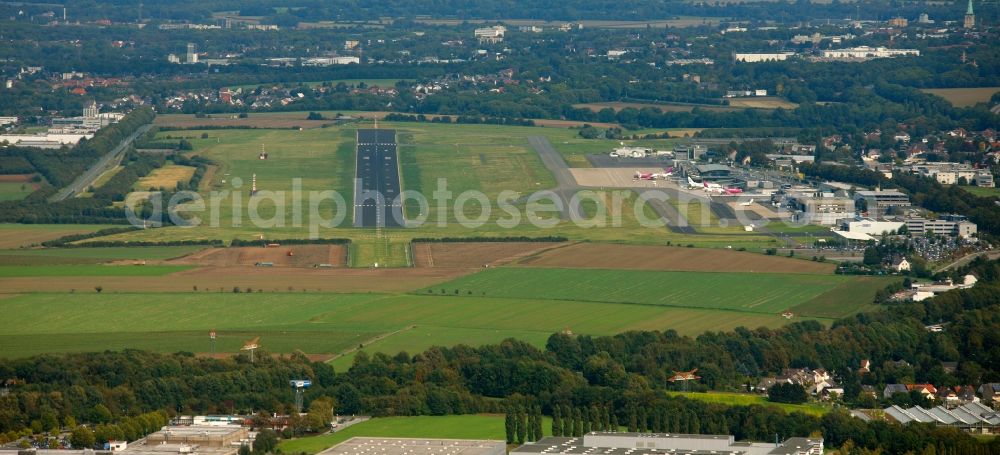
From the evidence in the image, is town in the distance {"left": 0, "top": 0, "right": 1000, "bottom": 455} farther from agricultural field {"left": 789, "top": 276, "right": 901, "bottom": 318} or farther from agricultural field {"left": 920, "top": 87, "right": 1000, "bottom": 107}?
agricultural field {"left": 920, "top": 87, "right": 1000, "bottom": 107}

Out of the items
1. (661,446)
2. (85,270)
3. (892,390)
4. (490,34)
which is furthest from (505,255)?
(490,34)

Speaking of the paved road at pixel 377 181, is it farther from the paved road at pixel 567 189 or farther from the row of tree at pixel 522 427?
the row of tree at pixel 522 427

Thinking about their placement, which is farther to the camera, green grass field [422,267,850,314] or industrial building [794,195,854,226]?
industrial building [794,195,854,226]

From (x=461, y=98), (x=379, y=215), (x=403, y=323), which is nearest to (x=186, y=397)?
(x=403, y=323)

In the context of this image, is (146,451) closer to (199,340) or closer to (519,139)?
(199,340)

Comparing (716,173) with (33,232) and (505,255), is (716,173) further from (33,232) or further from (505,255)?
(33,232)

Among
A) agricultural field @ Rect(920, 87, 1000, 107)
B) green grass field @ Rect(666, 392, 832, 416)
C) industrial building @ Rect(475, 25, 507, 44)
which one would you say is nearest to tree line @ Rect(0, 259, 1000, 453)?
green grass field @ Rect(666, 392, 832, 416)
